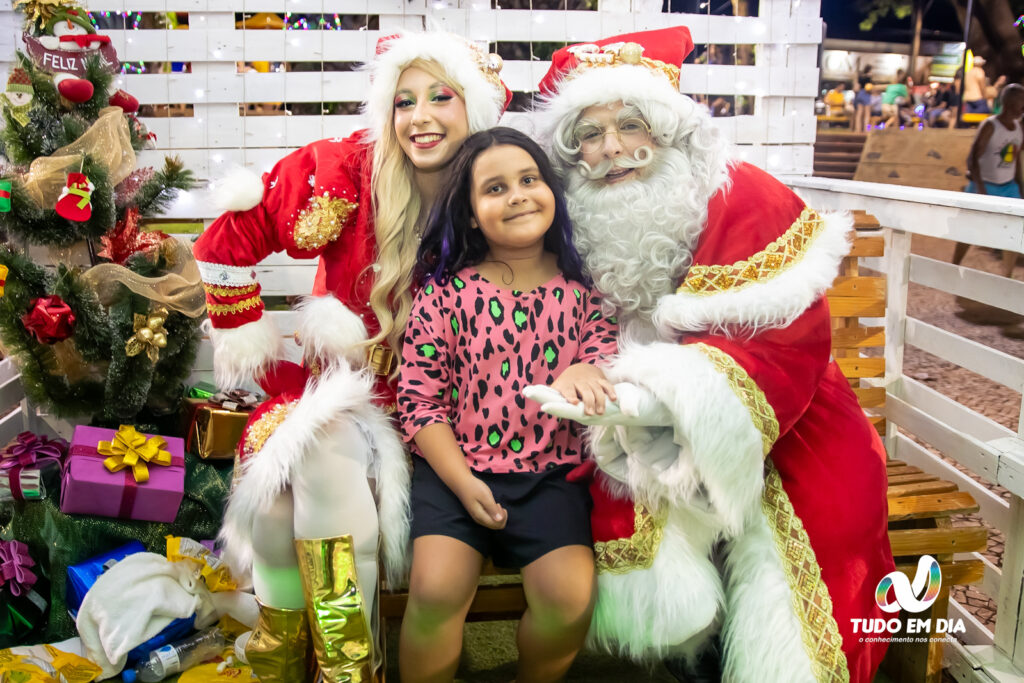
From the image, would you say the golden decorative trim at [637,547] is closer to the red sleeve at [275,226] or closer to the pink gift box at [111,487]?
the red sleeve at [275,226]

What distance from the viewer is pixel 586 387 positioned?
1.59 meters

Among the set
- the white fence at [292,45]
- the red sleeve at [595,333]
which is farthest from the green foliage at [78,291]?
the red sleeve at [595,333]

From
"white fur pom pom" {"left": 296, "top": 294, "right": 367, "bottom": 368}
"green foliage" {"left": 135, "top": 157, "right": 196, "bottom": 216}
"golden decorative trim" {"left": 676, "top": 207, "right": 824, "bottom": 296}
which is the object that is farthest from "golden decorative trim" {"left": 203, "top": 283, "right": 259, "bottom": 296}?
"golden decorative trim" {"left": 676, "top": 207, "right": 824, "bottom": 296}

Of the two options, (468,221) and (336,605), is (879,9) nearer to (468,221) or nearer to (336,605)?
(468,221)

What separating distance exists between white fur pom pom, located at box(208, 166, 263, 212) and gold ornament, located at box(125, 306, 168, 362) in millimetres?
585

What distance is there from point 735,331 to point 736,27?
1.97m

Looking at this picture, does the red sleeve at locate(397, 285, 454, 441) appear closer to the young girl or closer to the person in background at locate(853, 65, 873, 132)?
the young girl

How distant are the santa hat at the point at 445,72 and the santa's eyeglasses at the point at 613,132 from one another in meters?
0.25

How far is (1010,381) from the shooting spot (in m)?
2.18

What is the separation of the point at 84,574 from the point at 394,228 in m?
1.30

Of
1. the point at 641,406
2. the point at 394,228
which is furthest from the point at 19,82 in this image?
the point at 641,406

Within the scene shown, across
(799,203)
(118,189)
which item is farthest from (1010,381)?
(118,189)

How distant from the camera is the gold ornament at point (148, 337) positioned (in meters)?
2.35

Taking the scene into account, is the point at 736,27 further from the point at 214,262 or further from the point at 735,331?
the point at 214,262
